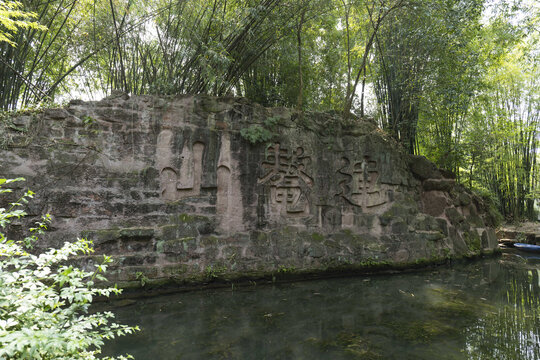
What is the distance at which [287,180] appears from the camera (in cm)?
537

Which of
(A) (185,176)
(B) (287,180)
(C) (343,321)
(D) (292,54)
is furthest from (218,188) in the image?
(D) (292,54)

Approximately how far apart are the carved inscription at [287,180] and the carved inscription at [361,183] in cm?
77

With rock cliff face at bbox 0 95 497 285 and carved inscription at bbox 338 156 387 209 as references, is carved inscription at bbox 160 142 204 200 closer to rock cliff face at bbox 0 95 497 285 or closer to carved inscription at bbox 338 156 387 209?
rock cliff face at bbox 0 95 497 285

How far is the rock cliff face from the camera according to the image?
4.09 metres

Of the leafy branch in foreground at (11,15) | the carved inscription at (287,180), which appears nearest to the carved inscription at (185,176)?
the carved inscription at (287,180)

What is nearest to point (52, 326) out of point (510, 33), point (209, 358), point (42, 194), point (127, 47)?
point (209, 358)

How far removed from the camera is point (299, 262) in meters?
5.09

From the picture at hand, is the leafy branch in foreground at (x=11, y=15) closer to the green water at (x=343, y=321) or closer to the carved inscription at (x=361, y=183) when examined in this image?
the green water at (x=343, y=321)

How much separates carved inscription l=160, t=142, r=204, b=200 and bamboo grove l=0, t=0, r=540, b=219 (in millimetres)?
1424

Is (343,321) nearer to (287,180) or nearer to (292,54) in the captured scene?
(287,180)

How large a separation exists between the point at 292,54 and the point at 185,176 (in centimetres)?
429

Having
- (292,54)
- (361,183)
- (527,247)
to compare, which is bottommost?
(527,247)

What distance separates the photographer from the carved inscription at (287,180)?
17.2ft

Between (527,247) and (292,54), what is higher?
(292,54)
